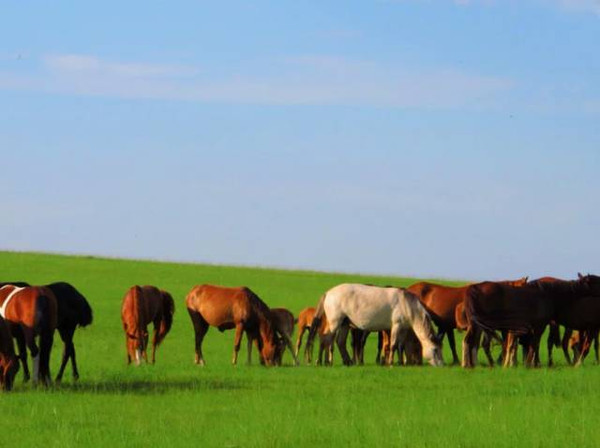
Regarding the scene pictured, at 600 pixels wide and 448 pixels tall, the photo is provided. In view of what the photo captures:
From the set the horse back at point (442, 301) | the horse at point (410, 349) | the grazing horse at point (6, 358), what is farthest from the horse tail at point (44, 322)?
the horse back at point (442, 301)

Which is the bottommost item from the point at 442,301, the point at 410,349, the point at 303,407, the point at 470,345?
the point at 303,407

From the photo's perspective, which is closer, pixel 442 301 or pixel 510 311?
pixel 510 311

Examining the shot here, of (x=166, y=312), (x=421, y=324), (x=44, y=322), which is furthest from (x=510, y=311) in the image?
(x=44, y=322)

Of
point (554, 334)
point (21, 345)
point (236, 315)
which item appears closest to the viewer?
point (21, 345)

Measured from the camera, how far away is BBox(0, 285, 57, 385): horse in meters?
17.9

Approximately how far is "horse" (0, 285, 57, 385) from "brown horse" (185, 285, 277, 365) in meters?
6.14

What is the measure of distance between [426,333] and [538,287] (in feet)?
8.73

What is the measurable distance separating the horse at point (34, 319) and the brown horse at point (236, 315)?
20.2 feet

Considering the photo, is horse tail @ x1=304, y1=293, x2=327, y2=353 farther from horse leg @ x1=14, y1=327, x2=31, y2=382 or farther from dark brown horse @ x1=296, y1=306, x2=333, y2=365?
horse leg @ x1=14, y1=327, x2=31, y2=382

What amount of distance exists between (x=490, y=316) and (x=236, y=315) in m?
5.57

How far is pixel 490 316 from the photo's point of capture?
75.6ft

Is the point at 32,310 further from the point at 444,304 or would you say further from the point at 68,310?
the point at 444,304

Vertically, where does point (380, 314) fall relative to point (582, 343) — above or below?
above

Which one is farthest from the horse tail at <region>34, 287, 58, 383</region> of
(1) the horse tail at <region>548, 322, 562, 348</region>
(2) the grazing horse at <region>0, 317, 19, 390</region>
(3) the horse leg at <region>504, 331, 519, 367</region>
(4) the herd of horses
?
(1) the horse tail at <region>548, 322, 562, 348</region>
